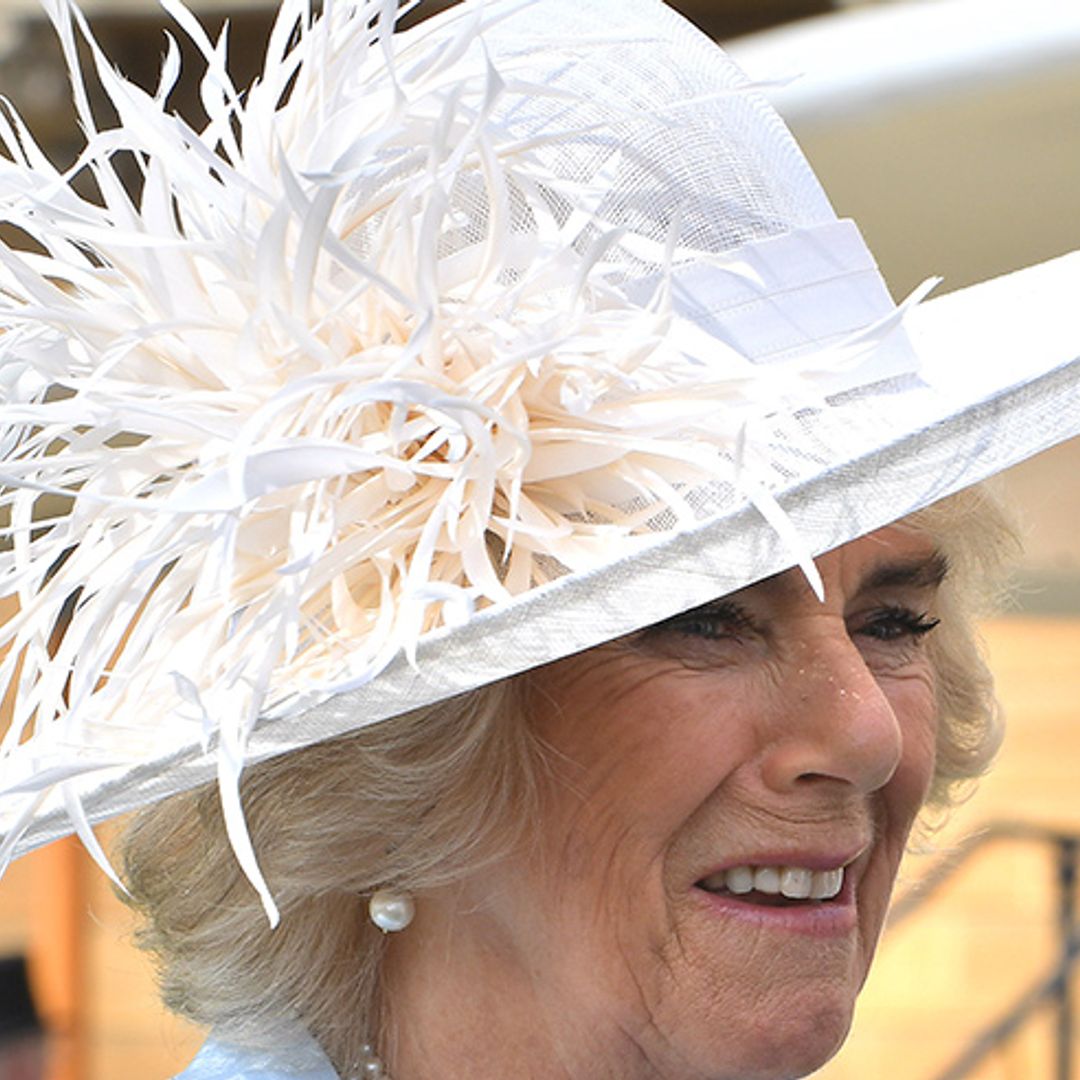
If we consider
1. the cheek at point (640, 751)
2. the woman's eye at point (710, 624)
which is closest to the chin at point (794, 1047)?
the cheek at point (640, 751)

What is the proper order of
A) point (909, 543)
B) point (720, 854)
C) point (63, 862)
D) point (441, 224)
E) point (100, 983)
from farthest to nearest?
point (100, 983) < point (63, 862) < point (909, 543) < point (720, 854) < point (441, 224)

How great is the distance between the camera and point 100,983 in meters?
5.83

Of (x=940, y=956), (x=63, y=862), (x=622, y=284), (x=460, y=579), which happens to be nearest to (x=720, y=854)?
(x=460, y=579)

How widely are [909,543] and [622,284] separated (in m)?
0.33

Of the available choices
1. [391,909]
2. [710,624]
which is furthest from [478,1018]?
[710,624]

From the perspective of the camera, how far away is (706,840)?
1.39m

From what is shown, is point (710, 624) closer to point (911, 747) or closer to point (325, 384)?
point (911, 747)

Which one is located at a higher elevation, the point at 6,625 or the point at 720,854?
the point at 6,625

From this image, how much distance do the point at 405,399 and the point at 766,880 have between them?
1.47 ft

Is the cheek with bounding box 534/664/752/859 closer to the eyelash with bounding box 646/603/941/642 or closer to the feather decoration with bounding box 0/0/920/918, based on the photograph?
the eyelash with bounding box 646/603/941/642

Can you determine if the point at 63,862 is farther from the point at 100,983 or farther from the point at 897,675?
the point at 897,675

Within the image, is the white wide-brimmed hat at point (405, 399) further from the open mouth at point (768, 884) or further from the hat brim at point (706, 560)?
the open mouth at point (768, 884)

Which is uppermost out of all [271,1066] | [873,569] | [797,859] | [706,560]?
[706,560]

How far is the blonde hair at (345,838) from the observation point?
142cm
